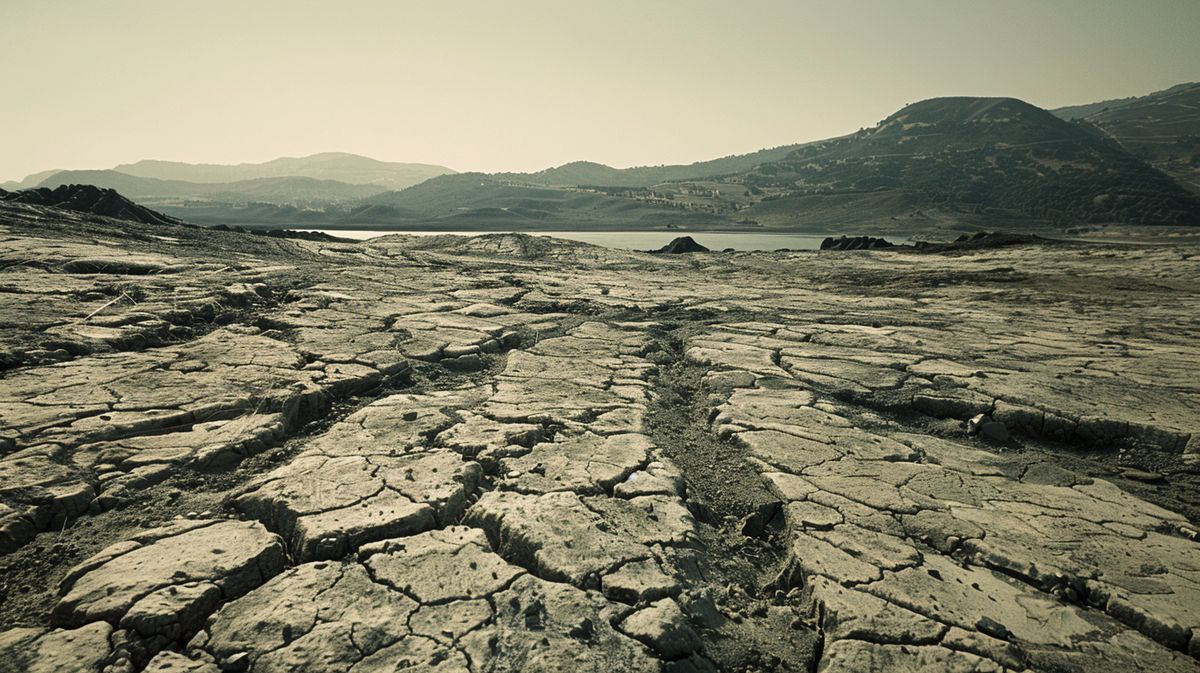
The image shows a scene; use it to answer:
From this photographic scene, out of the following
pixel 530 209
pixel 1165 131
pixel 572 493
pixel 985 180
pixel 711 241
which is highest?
pixel 1165 131

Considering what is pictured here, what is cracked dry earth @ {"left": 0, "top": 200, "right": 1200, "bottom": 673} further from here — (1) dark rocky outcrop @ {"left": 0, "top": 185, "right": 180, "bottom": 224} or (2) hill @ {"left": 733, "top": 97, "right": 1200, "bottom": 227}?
(2) hill @ {"left": 733, "top": 97, "right": 1200, "bottom": 227}

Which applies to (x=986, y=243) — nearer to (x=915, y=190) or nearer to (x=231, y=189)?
(x=915, y=190)

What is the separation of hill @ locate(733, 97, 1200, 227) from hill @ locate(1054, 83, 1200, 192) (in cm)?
509

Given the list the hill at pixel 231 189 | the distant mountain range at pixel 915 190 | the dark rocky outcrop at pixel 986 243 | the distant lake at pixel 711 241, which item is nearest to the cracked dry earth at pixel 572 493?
the dark rocky outcrop at pixel 986 243

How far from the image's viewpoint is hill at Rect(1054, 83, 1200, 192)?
51953 mm

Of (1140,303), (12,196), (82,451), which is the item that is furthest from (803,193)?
(82,451)

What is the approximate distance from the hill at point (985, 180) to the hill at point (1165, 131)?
5092mm

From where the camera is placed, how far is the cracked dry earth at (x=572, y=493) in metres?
→ 1.49

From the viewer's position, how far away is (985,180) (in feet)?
154

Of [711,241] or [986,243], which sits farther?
[711,241]

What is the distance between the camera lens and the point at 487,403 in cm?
307

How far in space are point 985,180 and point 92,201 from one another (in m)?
56.8

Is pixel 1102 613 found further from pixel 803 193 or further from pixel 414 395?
pixel 803 193

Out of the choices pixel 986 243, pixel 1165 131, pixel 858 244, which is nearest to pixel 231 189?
pixel 858 244
